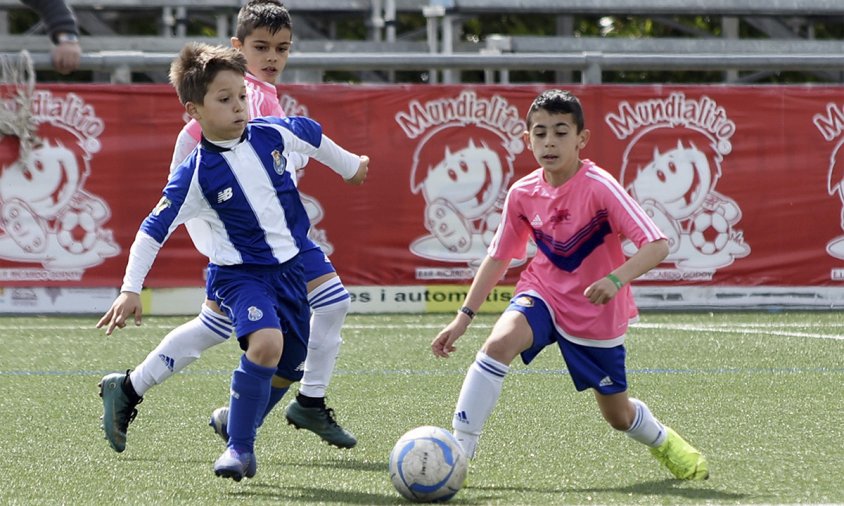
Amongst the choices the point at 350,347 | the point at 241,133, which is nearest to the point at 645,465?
the point at 241,133

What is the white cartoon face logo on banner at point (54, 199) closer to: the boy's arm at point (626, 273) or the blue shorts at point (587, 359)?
the blue shorts at point (587, 359)

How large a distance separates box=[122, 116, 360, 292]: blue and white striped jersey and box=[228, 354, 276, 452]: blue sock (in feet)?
1.30

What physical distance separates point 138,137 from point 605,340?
267 inches

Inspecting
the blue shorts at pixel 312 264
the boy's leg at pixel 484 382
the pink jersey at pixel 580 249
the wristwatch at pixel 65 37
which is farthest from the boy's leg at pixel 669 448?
the wristwatch at pixel 65 37

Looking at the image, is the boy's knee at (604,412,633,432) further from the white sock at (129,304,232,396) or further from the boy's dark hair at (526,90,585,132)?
the white sock at (129,304,232,396)

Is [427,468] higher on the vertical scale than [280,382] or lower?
higher

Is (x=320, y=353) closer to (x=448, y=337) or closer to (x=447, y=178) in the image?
(x=448, y=337)

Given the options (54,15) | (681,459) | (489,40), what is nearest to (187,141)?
(681,459)

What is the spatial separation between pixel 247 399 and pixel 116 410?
88cm

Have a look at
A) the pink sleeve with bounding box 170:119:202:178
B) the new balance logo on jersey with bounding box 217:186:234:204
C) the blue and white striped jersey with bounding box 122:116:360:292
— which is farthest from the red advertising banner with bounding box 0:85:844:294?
the new balance logo on jersey with bounding box 217:186:234:204

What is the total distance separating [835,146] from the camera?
39.0ft

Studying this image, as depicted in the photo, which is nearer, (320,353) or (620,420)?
(620,420)

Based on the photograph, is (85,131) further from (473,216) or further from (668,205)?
(668,205)

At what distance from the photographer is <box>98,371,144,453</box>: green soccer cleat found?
5.77m
